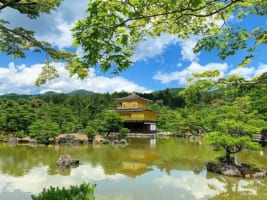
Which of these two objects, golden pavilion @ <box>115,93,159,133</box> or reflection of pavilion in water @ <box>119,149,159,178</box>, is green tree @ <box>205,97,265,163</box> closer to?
reflection of pavilion in water @ <box>119,149,159,178</box>

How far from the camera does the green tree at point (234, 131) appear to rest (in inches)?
350

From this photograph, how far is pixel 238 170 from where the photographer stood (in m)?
8.90

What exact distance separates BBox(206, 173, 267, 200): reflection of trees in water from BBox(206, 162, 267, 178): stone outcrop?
0.31 meters

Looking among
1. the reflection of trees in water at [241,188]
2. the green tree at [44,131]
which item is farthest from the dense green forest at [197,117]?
the reflection of trees in water at [241,188]

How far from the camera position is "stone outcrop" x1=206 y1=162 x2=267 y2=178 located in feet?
28.6

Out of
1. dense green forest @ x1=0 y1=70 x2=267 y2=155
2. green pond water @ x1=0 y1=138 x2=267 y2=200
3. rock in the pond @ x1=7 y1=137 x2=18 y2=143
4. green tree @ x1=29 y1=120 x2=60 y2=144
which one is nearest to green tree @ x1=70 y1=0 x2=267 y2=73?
dense green forest @ x1=0 y1=70 x2=267 y2=155

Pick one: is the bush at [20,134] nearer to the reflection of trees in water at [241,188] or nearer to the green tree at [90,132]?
the green tree at [90,132]

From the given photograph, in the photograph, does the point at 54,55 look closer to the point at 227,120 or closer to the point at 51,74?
the point at 51,74

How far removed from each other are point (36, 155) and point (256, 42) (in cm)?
1115

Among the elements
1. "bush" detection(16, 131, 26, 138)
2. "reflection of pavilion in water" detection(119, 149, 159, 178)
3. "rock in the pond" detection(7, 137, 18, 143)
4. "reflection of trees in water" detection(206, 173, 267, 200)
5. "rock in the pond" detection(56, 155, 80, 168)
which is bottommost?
"reflection of trees in water" detection(206, 173, 267, 200)

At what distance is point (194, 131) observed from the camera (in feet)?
92.2

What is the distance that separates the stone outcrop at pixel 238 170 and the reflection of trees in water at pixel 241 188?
0.31 metres

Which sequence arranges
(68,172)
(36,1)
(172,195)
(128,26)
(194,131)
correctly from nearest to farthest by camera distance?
(128,26) → (36,1) → (172,195) → (68,172) → (194,131)

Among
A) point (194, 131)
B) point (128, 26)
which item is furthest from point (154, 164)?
point (194, 131)
